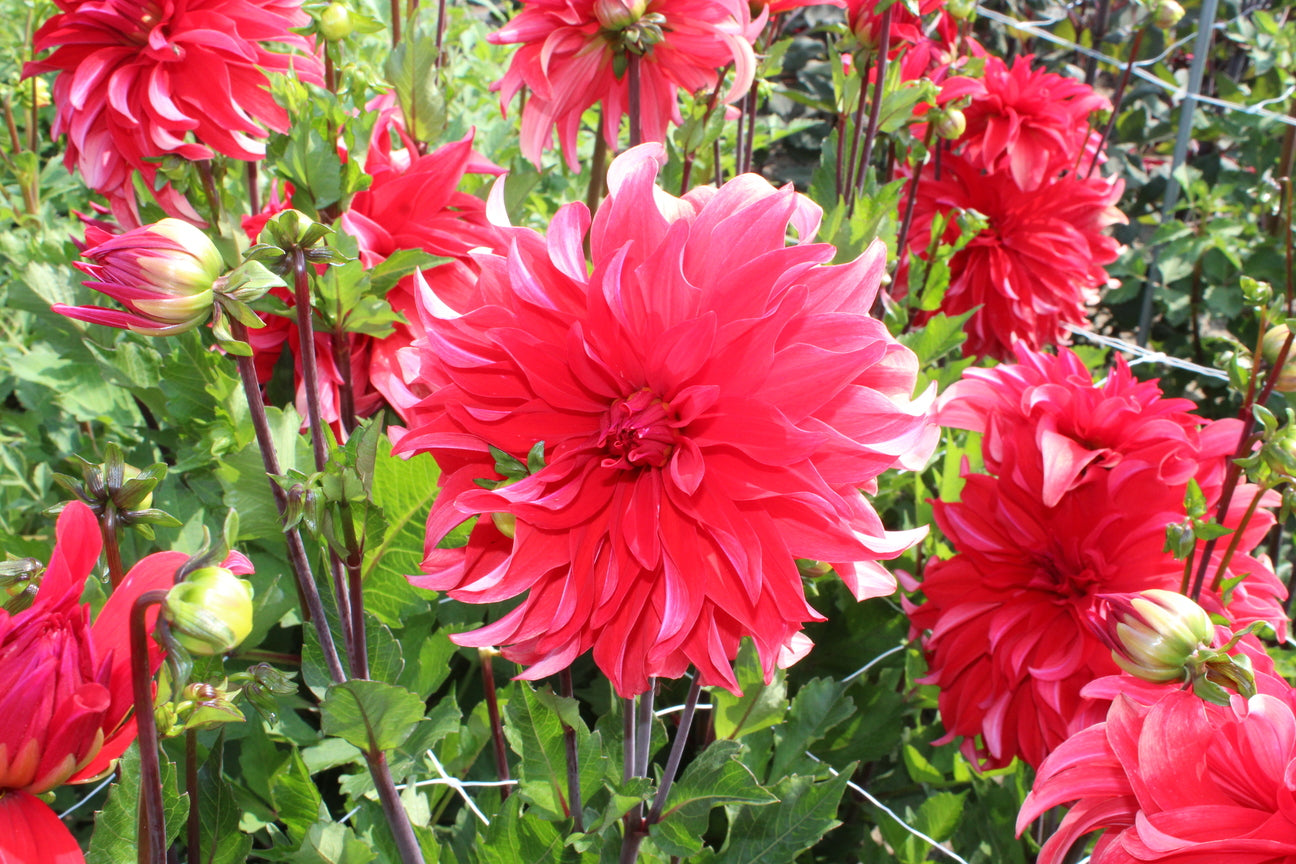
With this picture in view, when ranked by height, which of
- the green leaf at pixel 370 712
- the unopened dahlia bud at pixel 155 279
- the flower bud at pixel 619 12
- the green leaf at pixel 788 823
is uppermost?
the flower bud at pixel 619 12

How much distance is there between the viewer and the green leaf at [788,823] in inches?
32.2

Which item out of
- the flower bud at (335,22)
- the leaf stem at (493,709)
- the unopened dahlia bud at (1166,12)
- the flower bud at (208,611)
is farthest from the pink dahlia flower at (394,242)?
the unopened dahlia bud at (1166,12)

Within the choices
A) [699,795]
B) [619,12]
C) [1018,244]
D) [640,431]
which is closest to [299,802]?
[699,795]

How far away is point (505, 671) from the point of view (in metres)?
1.10

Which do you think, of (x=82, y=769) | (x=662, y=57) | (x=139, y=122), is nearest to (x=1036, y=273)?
(x=662, y=57)

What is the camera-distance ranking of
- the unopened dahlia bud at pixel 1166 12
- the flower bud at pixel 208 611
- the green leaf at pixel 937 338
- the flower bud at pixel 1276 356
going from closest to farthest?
the flower bud at pixel 208 611 < the flower bud at pixel 1276 356 < the green leaf at pixel 937 338 < the unopened dahlia bud at pixel 1166 12

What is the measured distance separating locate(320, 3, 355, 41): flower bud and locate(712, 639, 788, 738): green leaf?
675mm

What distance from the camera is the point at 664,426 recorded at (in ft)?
1.93

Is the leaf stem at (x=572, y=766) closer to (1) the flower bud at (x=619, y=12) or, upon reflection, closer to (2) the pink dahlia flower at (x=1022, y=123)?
(1) the flower bud at (x=619, y=12)

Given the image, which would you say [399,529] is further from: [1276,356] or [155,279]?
[1276,356]

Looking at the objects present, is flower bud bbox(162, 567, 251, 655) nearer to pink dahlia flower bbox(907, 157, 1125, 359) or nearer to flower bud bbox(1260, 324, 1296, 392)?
flower bud bbox(1260, 324, 1296, 392)

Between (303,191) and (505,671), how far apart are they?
0.54m

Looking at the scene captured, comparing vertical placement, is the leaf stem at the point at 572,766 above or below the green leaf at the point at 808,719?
above

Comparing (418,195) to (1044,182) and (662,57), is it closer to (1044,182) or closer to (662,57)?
(662,57)
